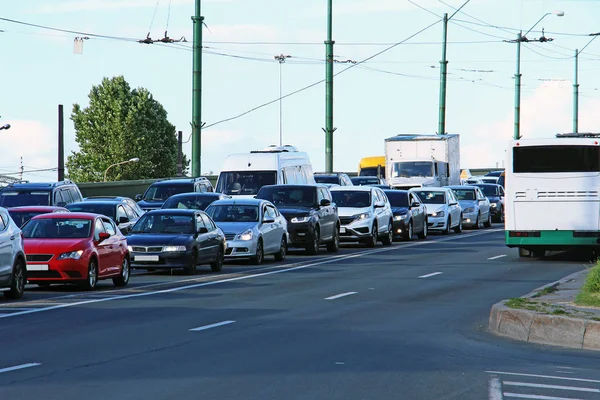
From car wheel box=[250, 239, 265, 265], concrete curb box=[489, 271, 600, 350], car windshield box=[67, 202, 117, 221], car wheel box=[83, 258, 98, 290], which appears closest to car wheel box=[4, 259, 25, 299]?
car wheel box=[83, 258, 98, 290]

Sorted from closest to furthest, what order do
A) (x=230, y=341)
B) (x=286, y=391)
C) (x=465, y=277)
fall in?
(x=286, y=391) < (x=230, y=341) < (x=465, y=277)

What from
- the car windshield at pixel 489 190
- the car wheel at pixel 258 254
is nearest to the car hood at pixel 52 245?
the car wheel at pixel 258 254

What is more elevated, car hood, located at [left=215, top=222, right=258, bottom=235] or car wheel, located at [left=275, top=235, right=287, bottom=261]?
car hood, located at [left=215, top=222, right=258, bottom=235]

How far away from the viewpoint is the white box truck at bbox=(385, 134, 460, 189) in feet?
190

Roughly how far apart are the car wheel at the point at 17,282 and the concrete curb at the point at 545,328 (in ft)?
25.2

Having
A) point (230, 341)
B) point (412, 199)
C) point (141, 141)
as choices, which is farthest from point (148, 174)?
point (230, 341)

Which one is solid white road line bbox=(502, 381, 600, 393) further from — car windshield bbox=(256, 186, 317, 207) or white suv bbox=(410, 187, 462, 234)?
white suv bbox=(410, 187, 462, 234)

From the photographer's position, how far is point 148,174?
120 meters

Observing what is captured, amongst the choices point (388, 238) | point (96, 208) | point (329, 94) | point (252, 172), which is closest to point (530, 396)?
point (96, 208)

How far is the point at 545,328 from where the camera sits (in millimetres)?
15914

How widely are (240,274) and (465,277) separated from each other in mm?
4598

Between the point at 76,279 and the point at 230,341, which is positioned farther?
the point at 76,279

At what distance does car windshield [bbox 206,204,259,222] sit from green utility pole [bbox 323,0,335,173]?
798 inches

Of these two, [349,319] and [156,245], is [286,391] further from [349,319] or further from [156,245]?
[156,245]
